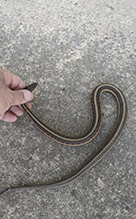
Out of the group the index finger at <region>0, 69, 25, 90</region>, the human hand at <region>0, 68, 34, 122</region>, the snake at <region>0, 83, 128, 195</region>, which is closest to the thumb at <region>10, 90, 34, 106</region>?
the human hand at <region>0, 68, 34, 122</region>

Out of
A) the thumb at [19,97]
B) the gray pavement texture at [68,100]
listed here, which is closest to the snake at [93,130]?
the gray pavement texture at [68,100]

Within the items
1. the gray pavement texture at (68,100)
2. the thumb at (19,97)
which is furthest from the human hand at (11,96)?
the gray pavement texture at (68,100)

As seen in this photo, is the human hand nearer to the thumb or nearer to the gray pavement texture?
the thumb

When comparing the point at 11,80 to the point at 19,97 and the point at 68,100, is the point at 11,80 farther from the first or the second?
the point at 68,100

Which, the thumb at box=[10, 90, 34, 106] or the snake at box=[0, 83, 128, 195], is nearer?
the thumb at box=[10, 90, 34, 106]

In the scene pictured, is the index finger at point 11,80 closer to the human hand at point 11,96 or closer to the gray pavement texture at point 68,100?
the human hand at point 11,96

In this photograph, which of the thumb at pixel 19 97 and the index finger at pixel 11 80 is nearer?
the thumb at pixel 19 97
